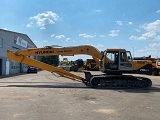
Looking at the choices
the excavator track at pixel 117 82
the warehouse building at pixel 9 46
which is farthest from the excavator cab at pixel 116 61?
the warehouse building at pixel 9 46

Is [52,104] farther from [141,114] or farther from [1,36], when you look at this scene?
[1,36]

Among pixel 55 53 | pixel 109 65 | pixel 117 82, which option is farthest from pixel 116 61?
pixel 55 53

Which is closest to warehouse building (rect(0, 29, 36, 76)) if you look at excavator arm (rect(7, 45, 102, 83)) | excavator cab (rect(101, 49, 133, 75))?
excavator arm (rect(7, 45, 102, 83))

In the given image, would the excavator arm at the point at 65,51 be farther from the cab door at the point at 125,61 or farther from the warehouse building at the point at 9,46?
the warehouse building at the point at 9,46

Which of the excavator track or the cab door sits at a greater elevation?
the cab door

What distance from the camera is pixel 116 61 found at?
920 inches

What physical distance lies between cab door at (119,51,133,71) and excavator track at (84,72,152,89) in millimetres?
737

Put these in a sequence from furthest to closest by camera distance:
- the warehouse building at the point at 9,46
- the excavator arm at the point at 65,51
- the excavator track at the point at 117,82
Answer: the warehouse building at the point at 9,46 < the excavator arm at the point at 65,51 < the excavator track at the point at 117,82

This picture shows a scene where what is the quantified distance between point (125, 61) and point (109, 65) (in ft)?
4.07

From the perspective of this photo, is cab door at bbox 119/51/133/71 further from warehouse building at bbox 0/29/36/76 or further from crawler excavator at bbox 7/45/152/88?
warehouse building at bbox 0/29/36/76

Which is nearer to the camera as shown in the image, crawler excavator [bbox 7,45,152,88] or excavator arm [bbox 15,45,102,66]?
crawler excavator [bbox 7,45,152,88]

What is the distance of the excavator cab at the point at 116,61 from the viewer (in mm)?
23289

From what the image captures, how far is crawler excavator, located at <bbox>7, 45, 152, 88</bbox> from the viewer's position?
2286 cm

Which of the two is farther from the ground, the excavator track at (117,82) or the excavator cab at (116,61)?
the excavator cab at (116,61)
